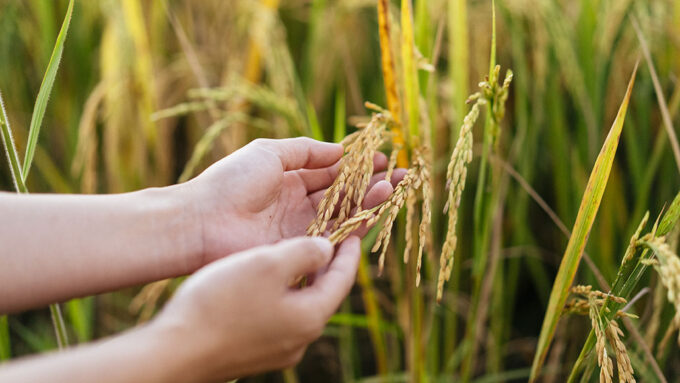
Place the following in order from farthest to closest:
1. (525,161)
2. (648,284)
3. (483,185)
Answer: (525,161)
(648,284)
(483,185)

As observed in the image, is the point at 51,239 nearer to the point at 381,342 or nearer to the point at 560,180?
the point at 381,342

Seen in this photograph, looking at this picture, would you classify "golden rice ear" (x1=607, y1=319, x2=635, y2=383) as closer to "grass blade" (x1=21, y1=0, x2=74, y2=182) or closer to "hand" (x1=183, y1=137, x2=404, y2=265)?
"hand" (x1=183, y1=137, x2=404, y2=265)

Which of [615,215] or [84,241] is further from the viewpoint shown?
[615,215]

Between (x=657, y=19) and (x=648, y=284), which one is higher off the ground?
(x=657, y=19)

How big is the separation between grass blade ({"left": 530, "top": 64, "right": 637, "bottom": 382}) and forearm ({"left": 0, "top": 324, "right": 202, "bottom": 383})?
0.45m

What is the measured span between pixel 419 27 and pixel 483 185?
0.95 ft

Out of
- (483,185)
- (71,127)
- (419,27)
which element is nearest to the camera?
(483,185)

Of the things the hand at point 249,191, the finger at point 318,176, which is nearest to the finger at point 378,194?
the hand at point 249,191

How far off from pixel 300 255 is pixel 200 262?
241 millimetres

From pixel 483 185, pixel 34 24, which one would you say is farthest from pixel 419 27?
pixel 34 24

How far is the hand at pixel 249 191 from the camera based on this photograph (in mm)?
735

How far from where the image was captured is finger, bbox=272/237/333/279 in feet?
1.83

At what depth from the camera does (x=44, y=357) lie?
0.46 meters

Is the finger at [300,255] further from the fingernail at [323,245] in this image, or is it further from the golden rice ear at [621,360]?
the golden rice ear at [621,360]
